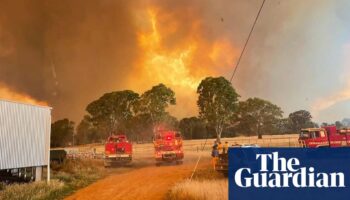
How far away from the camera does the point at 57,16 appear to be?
27.9m

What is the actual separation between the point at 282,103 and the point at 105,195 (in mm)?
11824

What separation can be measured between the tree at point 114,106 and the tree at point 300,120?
353 inches

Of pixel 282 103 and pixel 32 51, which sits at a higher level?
pixel 32 51

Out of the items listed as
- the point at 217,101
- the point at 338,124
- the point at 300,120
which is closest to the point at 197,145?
the point at 217,101

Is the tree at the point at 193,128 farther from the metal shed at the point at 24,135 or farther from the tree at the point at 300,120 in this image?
the metal shed at the point at 24,135

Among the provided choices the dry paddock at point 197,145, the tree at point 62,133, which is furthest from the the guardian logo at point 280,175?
the tree at point 62,133

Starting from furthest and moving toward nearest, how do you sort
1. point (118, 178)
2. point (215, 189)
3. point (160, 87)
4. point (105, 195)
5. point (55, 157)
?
Answer: point (55, 157) < point (160, 87) < point (118, 178) < point (105, 195) < point (215, 189)

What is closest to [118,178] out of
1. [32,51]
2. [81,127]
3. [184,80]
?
[81,127]

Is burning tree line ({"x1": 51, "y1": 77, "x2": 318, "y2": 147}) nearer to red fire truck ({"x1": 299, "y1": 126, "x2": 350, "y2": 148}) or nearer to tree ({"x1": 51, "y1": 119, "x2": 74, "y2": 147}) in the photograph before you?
tree ({"x1": 51, "y1": 119, "x2": 74, "y2": 147})

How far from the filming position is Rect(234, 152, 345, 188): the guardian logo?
15.5 metres

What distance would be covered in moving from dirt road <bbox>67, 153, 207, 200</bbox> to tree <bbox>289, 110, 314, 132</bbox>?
6227mm

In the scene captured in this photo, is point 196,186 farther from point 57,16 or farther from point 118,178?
point 57,16

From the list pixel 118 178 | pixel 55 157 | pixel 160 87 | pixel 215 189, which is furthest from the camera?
pixel 55 157

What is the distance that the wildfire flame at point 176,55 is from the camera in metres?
28.2
